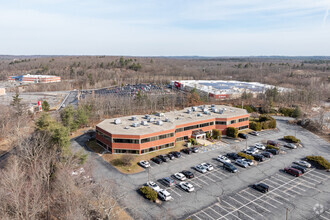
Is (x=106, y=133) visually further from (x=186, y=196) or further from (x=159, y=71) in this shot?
(x=159, y=71)

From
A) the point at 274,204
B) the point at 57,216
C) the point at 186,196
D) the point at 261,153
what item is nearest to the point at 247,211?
the point at 274,204

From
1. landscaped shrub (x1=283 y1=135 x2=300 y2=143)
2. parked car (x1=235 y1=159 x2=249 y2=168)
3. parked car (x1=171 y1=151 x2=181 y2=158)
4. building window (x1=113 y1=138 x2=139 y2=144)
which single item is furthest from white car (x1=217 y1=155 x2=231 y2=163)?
landscaped shrub (x1=283 y1=135 x2=300 y2=143)

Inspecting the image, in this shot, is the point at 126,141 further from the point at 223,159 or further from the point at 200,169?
the point at 223,159

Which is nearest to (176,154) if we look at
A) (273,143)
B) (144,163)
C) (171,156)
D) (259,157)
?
(171,156)

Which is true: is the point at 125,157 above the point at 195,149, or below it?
above

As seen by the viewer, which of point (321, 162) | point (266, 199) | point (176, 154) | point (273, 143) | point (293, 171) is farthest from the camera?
point (273, 143)

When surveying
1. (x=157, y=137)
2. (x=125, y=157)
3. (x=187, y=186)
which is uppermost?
(x=157, y=137)

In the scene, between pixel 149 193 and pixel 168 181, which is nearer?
pixel 149 193

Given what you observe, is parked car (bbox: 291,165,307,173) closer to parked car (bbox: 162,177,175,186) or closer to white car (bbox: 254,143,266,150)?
white car (bbox: 254,143,266,150)
